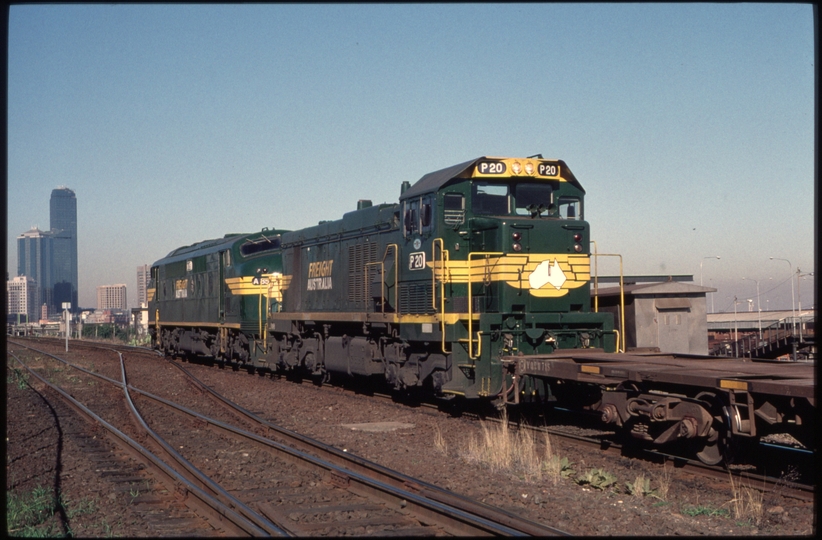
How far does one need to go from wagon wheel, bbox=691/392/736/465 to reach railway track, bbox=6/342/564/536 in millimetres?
3220

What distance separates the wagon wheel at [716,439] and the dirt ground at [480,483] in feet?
1.49

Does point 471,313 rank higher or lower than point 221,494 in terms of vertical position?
higher

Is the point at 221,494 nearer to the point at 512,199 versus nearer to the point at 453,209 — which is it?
the point at 453,209

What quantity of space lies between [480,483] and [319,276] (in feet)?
38.5

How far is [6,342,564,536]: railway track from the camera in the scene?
7277 millimetres

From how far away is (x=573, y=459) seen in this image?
34.3ft

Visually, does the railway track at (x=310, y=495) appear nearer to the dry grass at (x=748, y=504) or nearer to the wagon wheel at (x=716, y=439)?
the dry grass at (x=748, y=504)

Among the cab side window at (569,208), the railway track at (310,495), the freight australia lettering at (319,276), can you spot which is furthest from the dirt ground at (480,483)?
the freight australia lettering at (319,276)

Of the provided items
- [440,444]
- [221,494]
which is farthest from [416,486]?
[440,444]

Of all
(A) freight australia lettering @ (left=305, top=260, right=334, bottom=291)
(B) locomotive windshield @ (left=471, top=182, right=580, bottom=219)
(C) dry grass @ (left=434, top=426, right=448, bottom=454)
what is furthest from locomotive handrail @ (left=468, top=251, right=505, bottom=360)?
(A) freight australia lettering @ (left=305, top=260, right=334, bottom=291)

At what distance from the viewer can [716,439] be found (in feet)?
31.2

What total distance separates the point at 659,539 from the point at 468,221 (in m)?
8.21

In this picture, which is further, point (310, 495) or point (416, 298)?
point (416, 298)

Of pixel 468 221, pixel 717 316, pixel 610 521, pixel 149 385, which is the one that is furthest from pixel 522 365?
pixel 717 316
